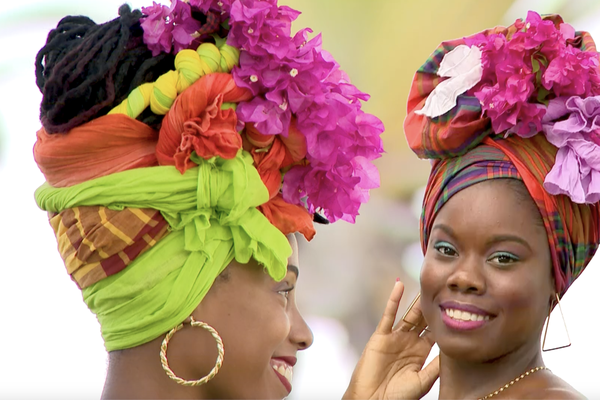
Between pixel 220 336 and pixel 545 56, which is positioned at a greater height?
pixel 545 56

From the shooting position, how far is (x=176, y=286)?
8.68 feet

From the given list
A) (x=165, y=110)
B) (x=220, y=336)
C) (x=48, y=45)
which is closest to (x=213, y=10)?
(x=165, y=110)

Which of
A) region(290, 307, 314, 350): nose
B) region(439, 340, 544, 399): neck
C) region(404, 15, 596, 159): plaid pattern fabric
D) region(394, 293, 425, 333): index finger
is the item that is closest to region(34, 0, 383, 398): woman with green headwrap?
region(290, 307, 314, 350): nose

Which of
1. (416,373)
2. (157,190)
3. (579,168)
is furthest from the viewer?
(416,373)

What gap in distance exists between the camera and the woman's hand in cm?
371

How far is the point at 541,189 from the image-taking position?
316 centimetres

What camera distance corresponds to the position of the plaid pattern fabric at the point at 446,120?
3275mm

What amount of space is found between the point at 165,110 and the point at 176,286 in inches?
24.1

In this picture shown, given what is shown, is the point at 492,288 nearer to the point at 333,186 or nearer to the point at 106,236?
the point at 333,186

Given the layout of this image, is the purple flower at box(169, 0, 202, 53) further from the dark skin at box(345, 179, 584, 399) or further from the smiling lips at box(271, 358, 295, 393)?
the dark skin at box(345, 179, 584, 399)

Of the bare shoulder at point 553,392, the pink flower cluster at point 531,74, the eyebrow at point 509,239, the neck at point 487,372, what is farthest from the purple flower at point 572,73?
the bare shoulder at point 553,392

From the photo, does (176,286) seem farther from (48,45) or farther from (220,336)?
(48,45)

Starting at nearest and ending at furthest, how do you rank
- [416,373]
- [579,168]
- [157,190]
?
1. [157,190]
2. [579,168]
3. [416,373]

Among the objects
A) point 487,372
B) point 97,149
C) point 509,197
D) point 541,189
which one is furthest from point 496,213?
point 97,149
